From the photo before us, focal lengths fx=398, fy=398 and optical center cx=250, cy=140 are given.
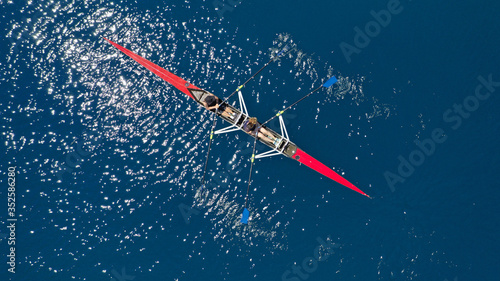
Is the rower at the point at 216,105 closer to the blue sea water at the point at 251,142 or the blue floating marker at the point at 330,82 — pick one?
the blue sea water at the point at 251,142

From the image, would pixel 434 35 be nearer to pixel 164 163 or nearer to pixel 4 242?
pixel 164 163

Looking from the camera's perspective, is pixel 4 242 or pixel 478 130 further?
pixel 478 130

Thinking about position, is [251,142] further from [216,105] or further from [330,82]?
[330,82]

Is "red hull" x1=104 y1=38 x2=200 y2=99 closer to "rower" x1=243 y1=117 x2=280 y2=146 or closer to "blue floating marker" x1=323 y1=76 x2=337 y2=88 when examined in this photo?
"rower" x1=243 y1=117 x2=280 y2=146

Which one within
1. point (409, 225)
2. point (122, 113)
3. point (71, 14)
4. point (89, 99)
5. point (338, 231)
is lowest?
point (409, 225)

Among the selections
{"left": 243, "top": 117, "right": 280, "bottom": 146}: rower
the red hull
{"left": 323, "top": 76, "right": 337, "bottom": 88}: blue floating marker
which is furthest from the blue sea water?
{"left": 243, "top": 117, "right": 280, "bottom": 146}: rower

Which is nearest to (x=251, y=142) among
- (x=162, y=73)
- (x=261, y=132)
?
(x=261, y=132)

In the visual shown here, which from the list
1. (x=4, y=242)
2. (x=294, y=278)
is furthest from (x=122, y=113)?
(x=294, y=278)
